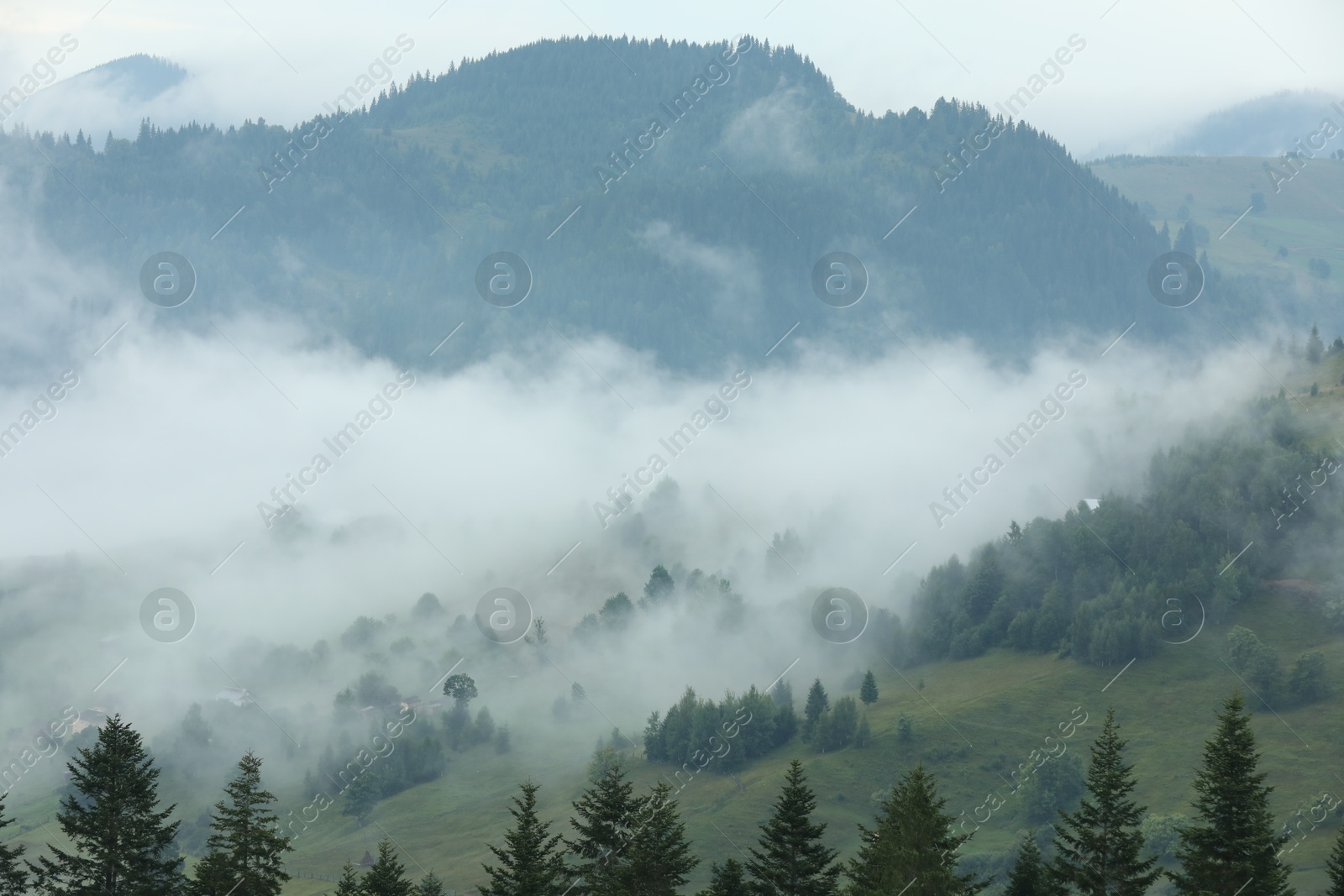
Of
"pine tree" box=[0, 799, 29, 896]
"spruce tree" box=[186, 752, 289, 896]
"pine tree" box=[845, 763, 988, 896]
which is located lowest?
"pine tree" box=[845, 763, 988, 896]

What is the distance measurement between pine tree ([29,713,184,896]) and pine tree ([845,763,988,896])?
3433 cm

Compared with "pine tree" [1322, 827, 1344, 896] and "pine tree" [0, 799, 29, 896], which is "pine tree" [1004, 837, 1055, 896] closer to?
"pine tree" [1322, 827, 1344, 896]

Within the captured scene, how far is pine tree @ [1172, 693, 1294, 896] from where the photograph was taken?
208ft

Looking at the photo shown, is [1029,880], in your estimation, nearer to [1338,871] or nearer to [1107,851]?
[1107,851]

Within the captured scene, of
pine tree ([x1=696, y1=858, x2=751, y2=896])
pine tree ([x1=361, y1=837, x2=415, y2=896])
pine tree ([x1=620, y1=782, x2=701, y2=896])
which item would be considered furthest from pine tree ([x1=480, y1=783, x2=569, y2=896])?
pine tree ([x1=696, y1=858, x2=751, y2=896])

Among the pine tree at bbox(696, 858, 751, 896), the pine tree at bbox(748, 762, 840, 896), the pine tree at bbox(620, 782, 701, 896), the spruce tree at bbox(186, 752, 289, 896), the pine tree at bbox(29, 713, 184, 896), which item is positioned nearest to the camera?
the spruce tree at bbox(186, 752, 289, 896)

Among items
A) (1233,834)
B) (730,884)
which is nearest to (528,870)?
(730,884)

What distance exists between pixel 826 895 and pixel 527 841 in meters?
15.0

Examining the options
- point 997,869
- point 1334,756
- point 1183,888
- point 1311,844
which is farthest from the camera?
point 1334,756

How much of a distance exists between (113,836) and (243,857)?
22.5ft

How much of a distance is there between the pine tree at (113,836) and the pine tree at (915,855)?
1352 inches

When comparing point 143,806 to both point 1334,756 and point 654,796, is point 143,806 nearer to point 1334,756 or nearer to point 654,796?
point 654,796

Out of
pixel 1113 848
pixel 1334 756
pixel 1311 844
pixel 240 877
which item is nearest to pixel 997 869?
pixel 1311 844

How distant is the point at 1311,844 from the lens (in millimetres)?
167375
